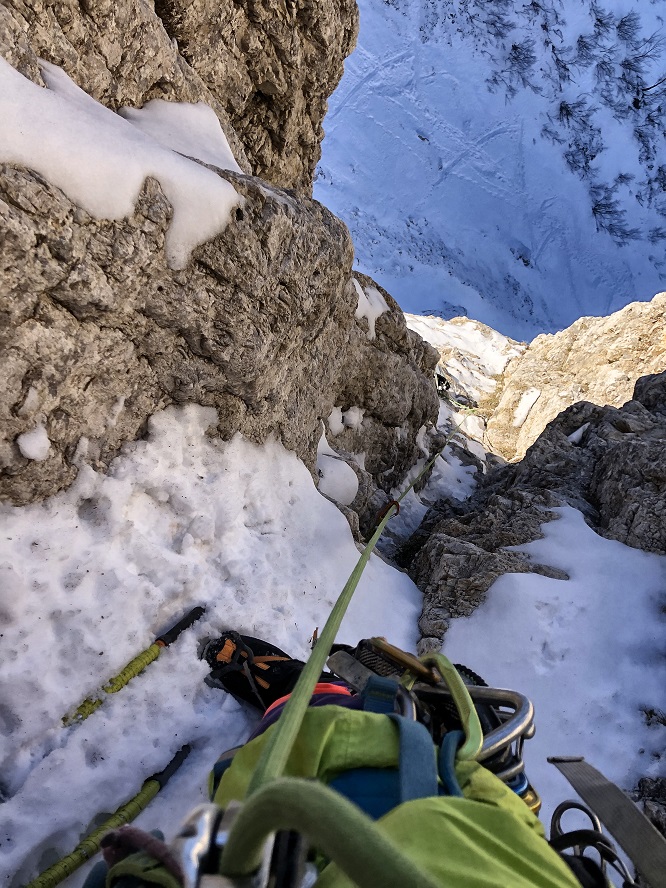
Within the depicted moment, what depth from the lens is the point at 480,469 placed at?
33.5 feet

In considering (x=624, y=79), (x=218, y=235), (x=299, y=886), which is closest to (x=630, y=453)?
(x=218, y=235)

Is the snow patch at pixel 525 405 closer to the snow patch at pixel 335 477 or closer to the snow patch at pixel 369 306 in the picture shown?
the snow patch at pixel 369 306

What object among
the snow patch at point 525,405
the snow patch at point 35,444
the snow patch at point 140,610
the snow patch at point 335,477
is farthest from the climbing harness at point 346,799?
the snow patch at point 525,405

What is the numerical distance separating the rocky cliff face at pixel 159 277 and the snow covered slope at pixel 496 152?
3621 cm

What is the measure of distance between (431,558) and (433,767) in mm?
3833

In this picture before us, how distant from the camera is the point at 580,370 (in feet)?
50.2

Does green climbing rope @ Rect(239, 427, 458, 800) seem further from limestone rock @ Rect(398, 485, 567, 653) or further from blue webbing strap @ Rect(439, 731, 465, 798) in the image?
limestone rock @ Rect(398, 485, 567, 653)

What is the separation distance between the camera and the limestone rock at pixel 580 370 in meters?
13.0

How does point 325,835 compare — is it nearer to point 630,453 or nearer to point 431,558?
point 431,558

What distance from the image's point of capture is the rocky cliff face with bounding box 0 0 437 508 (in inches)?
86.3

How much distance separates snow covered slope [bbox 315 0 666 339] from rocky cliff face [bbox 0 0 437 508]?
36206mm

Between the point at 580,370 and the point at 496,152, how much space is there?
93.5 ft

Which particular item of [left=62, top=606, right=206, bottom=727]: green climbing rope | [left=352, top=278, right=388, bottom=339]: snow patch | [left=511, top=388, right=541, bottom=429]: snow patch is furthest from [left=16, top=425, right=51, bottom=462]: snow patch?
[left=511, top=388, right=541, bottom=429]: snow patch

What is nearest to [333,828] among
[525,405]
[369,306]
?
[369,306]
